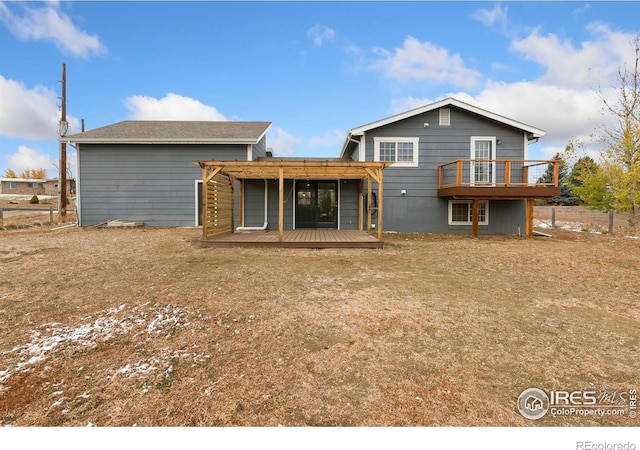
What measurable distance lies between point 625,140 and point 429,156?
8.19 m

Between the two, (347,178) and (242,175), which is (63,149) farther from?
(347,178)

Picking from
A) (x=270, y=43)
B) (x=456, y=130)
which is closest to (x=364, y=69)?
(x=270, y=43)

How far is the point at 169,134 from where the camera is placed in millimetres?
11484

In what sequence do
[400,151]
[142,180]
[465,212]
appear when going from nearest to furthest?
[400,151], [465,212], [142,180]

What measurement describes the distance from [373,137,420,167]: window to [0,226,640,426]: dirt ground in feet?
20.1

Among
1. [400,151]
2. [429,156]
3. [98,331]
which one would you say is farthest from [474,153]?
[98,331]

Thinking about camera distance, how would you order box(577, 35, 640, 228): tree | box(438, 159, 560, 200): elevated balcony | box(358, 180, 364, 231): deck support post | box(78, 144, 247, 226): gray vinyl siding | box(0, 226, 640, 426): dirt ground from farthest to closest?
box(577, 35, 640, 228): tree < box(78, 144, 247, 226): gray vinyl siding < box(358, 180, 364, 231): deck support post < box(438, 159, 560, 200): elevated balcony < box(0, 226, 640, 426): dirt ground

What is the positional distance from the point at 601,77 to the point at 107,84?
2300 centimetres

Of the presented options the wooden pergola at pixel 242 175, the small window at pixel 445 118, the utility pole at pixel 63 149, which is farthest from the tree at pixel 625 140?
the utility pole at pixel 63 149

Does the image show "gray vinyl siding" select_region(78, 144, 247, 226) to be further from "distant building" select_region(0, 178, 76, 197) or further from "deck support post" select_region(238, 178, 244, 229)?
"distant building" select_region(0, 178, 76, 197)

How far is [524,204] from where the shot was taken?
11.4 m

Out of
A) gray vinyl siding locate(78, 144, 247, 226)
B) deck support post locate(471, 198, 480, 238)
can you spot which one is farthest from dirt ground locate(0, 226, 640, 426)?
gray vinyl siding locate(78, 144, 247, 226)

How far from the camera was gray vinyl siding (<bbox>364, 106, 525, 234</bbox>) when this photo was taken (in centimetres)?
1071
